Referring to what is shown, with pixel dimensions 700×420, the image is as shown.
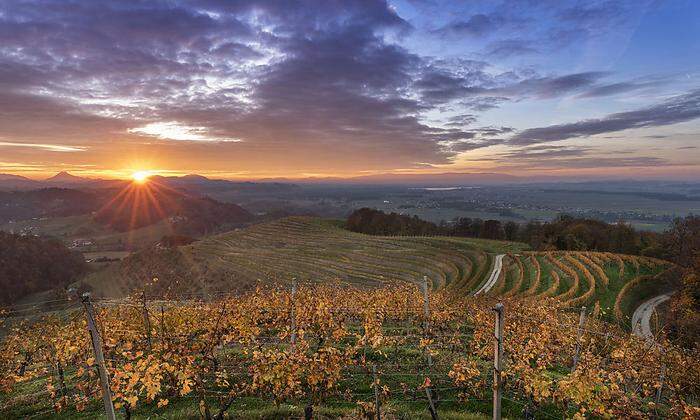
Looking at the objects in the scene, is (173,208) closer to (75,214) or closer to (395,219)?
(75,214)

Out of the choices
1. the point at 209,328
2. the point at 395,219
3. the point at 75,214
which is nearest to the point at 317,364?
the point at 209,328

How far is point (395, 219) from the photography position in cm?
9819

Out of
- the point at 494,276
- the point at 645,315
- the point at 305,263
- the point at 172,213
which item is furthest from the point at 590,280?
the point at 172,213

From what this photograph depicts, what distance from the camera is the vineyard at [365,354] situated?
824 centimetres

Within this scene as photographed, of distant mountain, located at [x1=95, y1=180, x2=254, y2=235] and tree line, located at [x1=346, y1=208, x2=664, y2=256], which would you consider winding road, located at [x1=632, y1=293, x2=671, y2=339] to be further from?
distant mountain, located at [x1=95, y1=180, x2=254, y2=235]

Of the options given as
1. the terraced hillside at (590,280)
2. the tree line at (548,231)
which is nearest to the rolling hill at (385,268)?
the terraced hillside at (590,280)

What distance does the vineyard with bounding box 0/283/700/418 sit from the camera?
794cm

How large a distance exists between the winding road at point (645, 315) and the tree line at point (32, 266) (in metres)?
102

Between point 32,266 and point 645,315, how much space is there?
392 ft

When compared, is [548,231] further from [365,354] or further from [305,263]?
[365,354]

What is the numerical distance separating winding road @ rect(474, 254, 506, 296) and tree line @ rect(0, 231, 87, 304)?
8927 cm

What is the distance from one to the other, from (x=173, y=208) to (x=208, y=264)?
139 metres

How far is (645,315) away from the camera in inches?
1326

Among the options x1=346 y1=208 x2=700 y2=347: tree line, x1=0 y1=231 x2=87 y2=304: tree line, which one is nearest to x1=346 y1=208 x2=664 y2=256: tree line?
x1=346 y1=208 x2=700 y2=347: tree line
